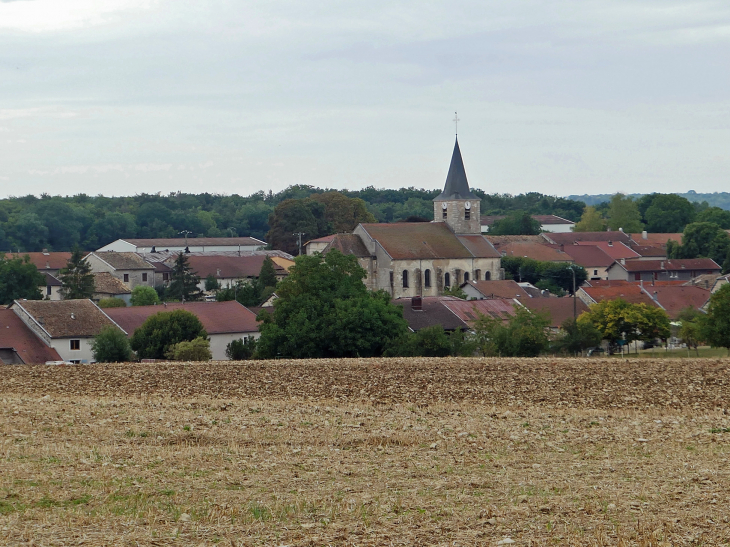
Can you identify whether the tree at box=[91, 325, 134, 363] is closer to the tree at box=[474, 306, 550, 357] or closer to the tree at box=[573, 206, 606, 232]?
the tree at box=[474, 306, 550, 357]

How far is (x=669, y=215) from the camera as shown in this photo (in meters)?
148

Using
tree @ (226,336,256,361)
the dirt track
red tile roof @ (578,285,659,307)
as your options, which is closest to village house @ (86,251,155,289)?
red tile roof @ (578,285,659,307)

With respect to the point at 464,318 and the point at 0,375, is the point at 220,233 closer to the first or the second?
the point at 464,318

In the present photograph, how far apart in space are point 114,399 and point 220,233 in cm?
14987

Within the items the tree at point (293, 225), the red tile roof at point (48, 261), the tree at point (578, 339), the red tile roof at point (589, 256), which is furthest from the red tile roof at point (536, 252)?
the tree at point (578, 339)

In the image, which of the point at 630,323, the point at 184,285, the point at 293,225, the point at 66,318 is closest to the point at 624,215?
the point at 293,225

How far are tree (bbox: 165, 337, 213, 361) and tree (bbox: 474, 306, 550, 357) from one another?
13261 mm

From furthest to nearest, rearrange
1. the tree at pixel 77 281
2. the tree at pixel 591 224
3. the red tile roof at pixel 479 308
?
the tree at pixel 591 224, the tree at pixel 77 281, the red tile roof at pixel 479 308

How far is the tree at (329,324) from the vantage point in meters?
46.1

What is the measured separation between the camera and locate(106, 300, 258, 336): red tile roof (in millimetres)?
53500

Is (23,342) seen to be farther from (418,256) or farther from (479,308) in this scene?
(418,256)

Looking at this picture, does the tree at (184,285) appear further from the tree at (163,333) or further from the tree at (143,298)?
the tree at (163,333)

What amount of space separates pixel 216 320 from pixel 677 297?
34178 millimetres

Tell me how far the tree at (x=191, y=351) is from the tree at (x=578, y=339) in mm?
17510
